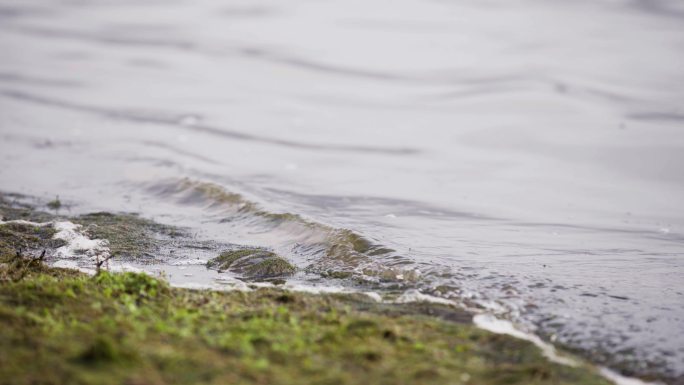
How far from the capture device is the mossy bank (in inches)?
148

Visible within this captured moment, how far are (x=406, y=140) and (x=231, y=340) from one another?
920 cm

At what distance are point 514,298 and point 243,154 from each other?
7.16 meters

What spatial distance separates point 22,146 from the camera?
12586 mm

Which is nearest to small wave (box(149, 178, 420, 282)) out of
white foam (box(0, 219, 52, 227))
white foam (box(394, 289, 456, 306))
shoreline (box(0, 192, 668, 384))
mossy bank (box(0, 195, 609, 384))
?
white foam (box(394, 289, 456, 306))

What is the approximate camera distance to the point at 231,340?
4.23 metres

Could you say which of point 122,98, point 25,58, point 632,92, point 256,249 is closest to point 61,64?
point 25,58

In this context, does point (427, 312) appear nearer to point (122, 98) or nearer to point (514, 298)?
point (514, 298)

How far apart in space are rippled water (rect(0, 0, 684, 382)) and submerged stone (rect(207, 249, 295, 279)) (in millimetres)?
323

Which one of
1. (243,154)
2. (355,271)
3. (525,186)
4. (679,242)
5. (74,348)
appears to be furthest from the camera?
(243,154)

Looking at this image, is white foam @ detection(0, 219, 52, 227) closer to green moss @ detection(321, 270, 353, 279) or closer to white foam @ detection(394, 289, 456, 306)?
green moss @ detection(321, 270, 353, 279)

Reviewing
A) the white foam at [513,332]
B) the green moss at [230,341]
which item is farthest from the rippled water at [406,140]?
the green moss at [230,341]

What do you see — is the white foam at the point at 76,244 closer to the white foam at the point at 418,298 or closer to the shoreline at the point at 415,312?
the shoreline at the point at 415,312

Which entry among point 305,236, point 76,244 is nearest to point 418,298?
point 305,236

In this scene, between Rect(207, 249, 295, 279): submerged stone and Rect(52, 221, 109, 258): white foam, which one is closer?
Rect(207, 249, 295, 279): submerged stone
